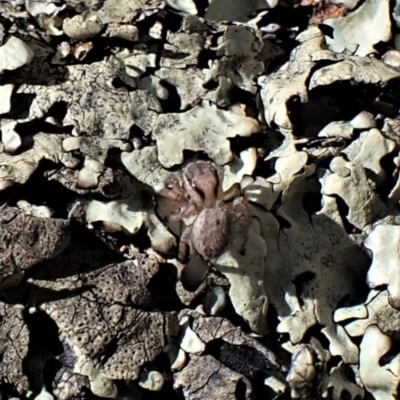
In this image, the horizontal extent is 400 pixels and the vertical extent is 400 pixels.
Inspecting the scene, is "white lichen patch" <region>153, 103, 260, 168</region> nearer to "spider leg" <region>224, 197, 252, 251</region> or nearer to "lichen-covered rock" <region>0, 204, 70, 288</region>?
"spider leg" <region>224, 197, 252, 251</region>

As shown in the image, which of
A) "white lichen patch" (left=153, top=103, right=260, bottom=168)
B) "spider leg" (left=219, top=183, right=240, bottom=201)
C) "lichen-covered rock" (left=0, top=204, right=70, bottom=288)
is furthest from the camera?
"white lichen patch" (left=153, top=103, right=260, bottom=168)

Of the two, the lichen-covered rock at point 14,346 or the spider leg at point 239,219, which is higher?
the spider leg at point 239,219

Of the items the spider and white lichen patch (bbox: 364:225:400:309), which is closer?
the spider

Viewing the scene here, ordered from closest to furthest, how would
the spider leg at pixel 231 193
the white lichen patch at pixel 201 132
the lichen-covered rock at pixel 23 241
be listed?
the lichen-covered rock at pixel 23 241
the spider leg at pixel 231 193
the white lichen patch at pixel 201 132

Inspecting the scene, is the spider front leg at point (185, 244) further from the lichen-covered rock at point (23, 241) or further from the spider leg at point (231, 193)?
the lichen-covered rock at point (23, 241)

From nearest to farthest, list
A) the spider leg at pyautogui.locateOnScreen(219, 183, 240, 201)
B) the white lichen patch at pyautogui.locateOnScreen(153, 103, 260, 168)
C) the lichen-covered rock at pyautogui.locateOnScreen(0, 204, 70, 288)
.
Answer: the lichen-covered rock at pyautogui.locateOnScreen(0, 204, 70, 288), the spider leg at pyautogui.locateOnScreen(219, 183, 240, 201), the white lichen patch at pyautogui.locateOnScreen(153, 103, 260, 168)

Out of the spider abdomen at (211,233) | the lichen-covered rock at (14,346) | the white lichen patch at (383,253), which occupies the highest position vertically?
the spider abdomen at (211,233)

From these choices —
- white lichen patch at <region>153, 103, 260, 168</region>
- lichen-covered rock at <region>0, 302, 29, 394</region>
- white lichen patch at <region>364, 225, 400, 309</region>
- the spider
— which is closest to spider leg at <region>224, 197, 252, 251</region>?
the spider

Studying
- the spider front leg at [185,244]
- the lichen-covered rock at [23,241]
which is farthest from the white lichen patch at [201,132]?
the lichen-covered rock at [23,241]
